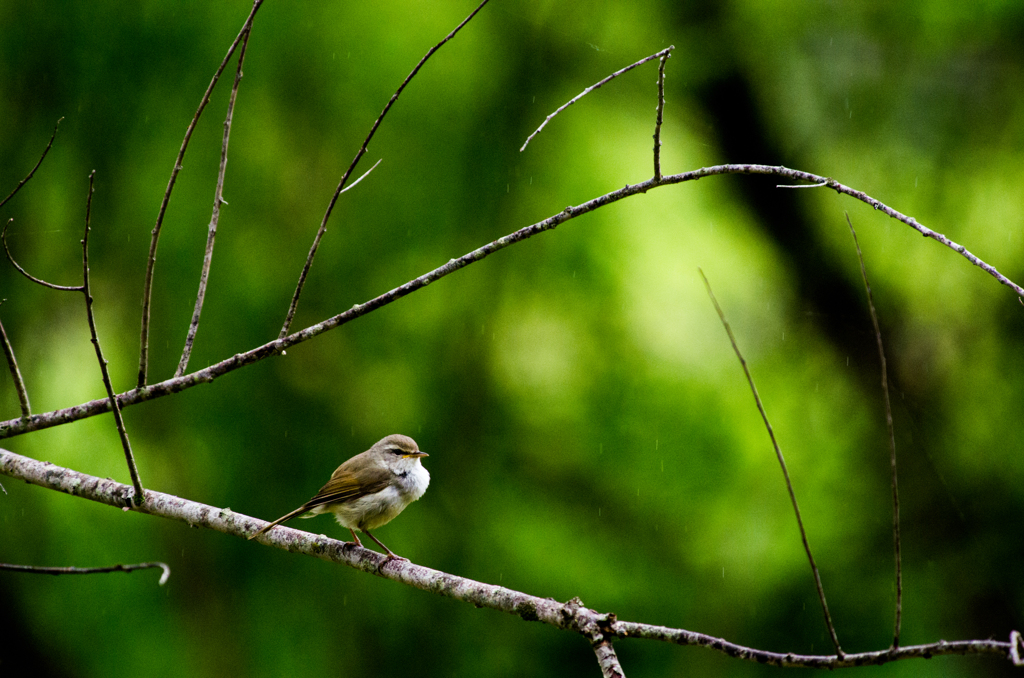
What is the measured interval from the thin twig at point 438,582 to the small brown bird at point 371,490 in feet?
2.26

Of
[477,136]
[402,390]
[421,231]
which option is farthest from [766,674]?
[477,136]

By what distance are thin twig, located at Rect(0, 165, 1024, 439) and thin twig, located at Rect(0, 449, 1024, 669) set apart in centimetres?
21

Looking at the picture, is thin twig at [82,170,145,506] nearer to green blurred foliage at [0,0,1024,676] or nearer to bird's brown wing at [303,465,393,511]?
bird's brown wing at [303,465,393,511]

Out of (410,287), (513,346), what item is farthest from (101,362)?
(513,346)

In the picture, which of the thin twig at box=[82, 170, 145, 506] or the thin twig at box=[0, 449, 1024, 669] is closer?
the thin twig at box=[0, 449, 1024, 669]

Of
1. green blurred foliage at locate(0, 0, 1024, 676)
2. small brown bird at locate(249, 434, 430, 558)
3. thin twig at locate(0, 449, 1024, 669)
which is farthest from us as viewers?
green blurred foliage at locate(0, 0, 1024, 676)

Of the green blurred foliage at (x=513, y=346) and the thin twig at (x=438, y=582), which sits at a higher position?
the green blurred foliage at (x=513, y=346)

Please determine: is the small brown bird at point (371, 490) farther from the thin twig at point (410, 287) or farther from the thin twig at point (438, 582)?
the thin twig at point (410, 287)

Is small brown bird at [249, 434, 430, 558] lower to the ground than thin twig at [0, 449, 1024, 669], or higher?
higher

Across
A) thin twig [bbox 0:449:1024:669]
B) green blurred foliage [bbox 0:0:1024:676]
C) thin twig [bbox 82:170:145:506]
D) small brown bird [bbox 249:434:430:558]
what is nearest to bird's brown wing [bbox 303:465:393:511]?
small brown bird [bbox 249:434:430:558]

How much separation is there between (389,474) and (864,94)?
4.22 metres

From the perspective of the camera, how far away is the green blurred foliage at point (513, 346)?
5.06 metres

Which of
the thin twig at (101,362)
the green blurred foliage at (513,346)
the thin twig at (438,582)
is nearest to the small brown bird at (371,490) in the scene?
the thin twig at (438,582)

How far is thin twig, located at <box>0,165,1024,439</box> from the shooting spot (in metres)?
1.55
